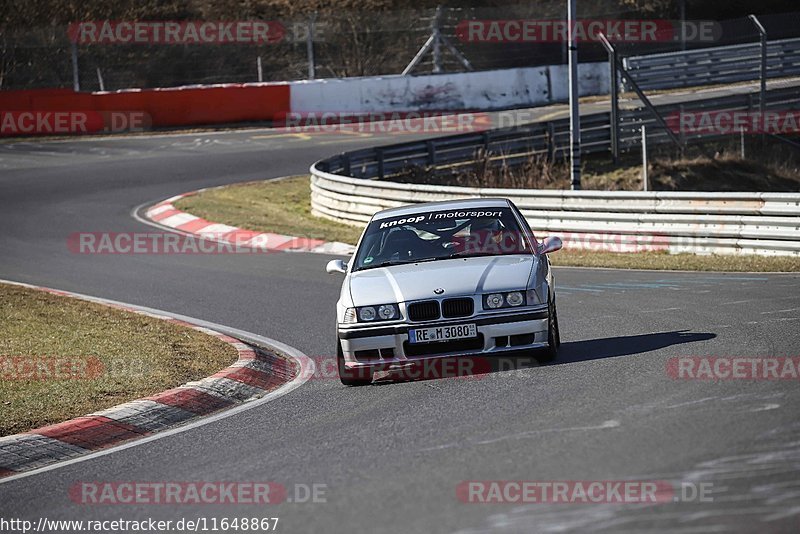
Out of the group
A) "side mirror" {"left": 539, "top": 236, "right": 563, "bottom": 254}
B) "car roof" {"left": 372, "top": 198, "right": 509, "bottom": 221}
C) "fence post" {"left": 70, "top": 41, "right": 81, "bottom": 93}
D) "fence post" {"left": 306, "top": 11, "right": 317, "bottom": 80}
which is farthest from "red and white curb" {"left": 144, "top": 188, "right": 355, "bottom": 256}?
"fence post" {"left": 70, "top": 41, "right": 81, "bottom": 93}

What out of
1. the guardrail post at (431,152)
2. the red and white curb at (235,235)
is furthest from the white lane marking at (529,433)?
the guardrail post at (431,152)

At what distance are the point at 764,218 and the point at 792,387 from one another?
9675mm

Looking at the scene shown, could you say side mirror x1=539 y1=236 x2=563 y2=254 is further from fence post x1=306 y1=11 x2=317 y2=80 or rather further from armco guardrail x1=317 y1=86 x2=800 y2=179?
fence post x1=306 y1=11 x2=317 y2=80

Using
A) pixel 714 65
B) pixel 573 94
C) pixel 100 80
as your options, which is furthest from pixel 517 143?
pixel 100 80

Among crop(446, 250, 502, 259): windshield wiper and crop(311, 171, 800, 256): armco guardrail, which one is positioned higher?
crop(446, 250, 502, 259): windshield wiper

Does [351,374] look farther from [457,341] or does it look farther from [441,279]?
[441,279]

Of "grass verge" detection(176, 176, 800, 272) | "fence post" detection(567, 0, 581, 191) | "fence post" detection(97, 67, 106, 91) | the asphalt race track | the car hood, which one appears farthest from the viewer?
"fence post" detection(97, 67, 106, 91)

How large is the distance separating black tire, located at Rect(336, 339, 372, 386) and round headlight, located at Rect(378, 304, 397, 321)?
17.3 inches

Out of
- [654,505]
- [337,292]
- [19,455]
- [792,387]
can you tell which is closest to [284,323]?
[337,292]

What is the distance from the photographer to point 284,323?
1377cm

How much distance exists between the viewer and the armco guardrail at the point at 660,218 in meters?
17.1

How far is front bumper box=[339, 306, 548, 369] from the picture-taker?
9.43 m

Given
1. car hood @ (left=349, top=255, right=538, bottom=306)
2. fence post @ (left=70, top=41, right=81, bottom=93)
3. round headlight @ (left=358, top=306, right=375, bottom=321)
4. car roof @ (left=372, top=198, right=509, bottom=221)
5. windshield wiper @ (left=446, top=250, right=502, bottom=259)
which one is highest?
fence post @ (left=70, top=41, right=81, bottom=93)

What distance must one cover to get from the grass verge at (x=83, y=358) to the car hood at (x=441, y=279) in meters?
1.91
